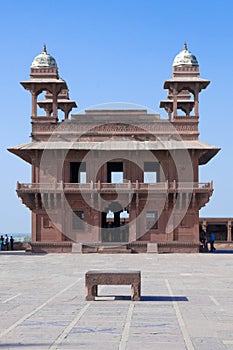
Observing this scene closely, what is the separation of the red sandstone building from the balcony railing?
59mm

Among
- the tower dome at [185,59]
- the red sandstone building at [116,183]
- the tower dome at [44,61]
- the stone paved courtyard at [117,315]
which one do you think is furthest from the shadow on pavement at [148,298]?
the tower dome at [44,61]

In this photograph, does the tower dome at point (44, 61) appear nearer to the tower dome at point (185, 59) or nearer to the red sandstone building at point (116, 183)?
the red sandstone building at point (116, 183)

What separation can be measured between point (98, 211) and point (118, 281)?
25.6 m

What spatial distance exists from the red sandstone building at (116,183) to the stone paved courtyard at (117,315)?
1842 centimetres

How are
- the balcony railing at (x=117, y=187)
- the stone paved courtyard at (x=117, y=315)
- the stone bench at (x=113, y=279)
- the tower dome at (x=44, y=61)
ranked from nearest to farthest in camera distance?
the stone paved courtyard at (x=117, y=315) < the stone bench at (x=113, y=279) < the balcony railing at (x=117, y=187) < the tower dome at (x=44, y=61)

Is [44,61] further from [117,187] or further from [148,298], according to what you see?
[148,298]

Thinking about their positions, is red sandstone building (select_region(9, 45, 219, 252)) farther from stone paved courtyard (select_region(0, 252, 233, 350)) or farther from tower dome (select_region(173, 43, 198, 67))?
stone paved courtyard (select_region(0, 252, 233, 350))

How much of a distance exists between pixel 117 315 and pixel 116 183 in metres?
27.4

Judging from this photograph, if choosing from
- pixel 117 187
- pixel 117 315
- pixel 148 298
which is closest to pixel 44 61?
pixel 117 187

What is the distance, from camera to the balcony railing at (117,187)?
1555 inches

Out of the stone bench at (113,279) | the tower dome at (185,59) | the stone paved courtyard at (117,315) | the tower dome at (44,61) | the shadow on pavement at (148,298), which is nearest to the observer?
the stone paved courtyard at (117,315)

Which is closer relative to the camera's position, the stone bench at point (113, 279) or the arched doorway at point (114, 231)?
the stone bench at point (113, 279)

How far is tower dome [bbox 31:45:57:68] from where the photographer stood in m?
42.9

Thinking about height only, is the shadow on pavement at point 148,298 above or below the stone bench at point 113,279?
below
